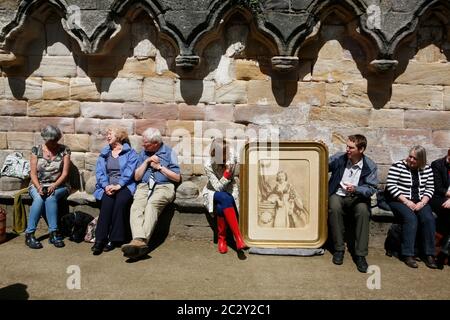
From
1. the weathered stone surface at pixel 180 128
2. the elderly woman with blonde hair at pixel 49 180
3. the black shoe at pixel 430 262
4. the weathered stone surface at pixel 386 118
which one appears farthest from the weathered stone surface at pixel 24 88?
the black shoe at pixel 430 262

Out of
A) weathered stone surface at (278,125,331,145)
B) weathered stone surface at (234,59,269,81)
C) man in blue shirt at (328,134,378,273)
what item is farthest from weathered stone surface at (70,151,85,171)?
man in blue shirt at (328,134,378,273)

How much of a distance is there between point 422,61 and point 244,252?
3170 millimetres

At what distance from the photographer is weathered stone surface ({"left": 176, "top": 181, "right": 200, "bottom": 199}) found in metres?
4.78

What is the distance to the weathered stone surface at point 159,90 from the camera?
16.9ft

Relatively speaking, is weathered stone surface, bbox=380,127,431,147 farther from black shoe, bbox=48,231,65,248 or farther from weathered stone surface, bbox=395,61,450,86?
black shoe, bbox=48,231,65,248

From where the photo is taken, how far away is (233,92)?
16.8ft

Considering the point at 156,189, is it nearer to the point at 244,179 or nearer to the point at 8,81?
the point at 244,179

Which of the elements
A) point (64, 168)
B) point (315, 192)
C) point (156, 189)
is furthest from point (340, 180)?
point (64, 168)

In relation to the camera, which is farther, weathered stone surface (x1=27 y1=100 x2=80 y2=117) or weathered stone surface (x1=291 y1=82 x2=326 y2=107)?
weathered stone surface (x1=27 y1=100 x2=80 y2=117)

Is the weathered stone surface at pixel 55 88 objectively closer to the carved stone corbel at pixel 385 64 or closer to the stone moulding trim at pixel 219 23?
the stone moulding trim at pixel 219 23

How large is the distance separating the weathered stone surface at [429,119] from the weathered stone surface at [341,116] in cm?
53

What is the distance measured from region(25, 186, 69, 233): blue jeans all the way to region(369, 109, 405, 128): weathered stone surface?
392cm

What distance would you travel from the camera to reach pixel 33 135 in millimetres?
5410

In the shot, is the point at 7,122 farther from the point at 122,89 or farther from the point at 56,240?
the point at 56,240
